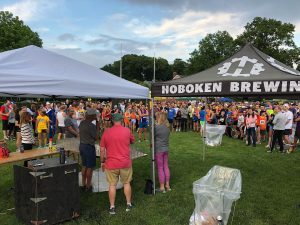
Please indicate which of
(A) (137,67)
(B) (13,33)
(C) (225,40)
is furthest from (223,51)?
(B) (13,33)

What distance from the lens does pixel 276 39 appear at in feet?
189

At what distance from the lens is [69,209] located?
5.30 metres

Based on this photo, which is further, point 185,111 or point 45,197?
point 185,111

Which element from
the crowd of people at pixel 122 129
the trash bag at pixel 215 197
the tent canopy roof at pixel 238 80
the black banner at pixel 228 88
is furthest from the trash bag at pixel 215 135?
the trash bag at pixel 215 197

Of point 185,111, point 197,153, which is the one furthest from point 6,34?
point 197,153

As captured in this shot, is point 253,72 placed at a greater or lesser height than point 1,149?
greater

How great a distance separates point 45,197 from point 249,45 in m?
5.37

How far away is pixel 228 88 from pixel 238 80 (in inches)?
9.0

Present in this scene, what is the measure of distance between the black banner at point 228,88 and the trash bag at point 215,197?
155 cm

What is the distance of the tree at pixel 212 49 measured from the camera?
75500 mm

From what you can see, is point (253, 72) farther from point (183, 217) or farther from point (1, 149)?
point (1, 149)

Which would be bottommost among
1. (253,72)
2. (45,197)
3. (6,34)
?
(45,197)

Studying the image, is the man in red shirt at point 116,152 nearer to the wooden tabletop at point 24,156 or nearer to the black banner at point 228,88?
the black banner at point 228,88

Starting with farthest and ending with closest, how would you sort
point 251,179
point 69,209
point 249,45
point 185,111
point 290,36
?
point 290,36 → point 185,111 → point 251,179 → point 249,45 → point 69,209
